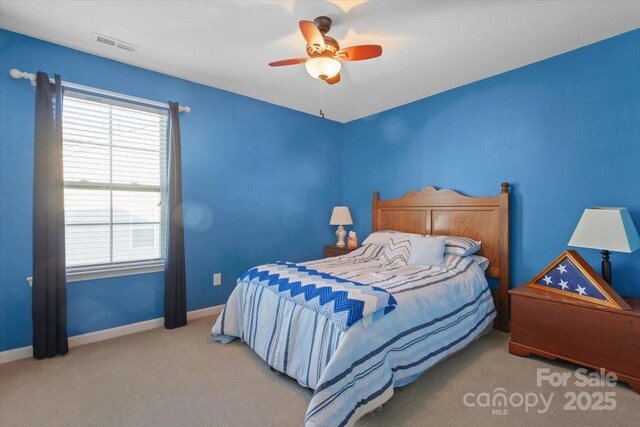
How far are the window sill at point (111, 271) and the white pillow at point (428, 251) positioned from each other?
252cm

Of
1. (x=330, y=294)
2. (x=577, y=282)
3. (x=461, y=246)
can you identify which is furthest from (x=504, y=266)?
(x=330, y=294)

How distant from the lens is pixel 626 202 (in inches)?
91.0

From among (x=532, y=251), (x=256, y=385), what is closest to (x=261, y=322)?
(x=256, y=385)

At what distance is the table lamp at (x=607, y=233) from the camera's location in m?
2.04

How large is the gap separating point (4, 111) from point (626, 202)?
481 centimetres

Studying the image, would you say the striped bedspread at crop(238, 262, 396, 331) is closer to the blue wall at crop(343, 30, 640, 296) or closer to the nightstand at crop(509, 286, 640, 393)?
the nightstand at crop(509, 286, 640, 393)

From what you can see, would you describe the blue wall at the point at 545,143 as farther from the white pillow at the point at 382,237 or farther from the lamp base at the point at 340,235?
the lamp base at the point at 340,235

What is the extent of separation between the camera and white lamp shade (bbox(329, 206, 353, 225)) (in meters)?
4.13

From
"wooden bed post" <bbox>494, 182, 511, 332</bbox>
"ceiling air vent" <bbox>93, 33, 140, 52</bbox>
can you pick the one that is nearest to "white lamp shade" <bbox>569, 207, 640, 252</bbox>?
"wooden bed post" <bbox>494, 182, 511, 332</bbox>

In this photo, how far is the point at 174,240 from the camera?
2932mm

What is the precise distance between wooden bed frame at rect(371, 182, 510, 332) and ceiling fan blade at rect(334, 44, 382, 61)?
1.82m

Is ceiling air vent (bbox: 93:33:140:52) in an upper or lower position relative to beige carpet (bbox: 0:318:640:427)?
upper

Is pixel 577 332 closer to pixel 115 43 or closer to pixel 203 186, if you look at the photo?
pixel 203 186

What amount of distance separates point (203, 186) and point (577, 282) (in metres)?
3.42
